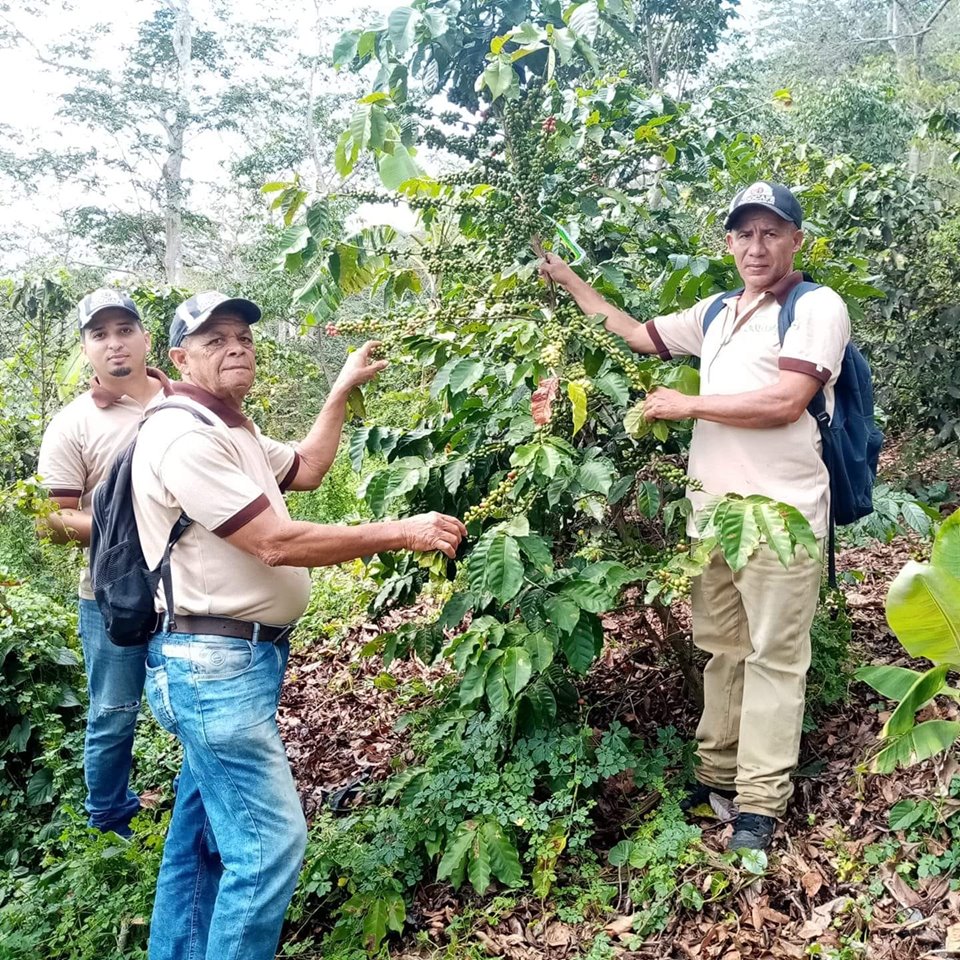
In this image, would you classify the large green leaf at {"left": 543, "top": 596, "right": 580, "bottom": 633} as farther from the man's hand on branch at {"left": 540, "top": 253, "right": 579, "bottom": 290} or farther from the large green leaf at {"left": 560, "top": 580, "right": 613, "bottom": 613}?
the man's hand on branch at {"left": 540, "top": 253, "right": 579, "bottom": 290}

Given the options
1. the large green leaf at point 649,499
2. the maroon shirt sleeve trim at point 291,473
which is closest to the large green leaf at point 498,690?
the large green leaf at point 649,499

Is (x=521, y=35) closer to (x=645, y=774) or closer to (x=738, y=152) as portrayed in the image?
(x=738, y=152)

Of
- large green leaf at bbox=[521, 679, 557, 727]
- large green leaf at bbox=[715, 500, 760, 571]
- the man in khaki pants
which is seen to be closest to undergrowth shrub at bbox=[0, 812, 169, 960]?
large green leaf at bbox=[521, 679, 557, 727]

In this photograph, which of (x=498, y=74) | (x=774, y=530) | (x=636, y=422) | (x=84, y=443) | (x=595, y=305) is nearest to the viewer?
(x=774, y=530)

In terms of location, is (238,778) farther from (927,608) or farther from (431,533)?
(927,608)

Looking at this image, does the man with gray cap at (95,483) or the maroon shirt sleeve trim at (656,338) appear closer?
the maroon shirt sleeve trim at (656,338)

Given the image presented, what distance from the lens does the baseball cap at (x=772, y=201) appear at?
249 centimetres

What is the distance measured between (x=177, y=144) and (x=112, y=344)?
1929 cm

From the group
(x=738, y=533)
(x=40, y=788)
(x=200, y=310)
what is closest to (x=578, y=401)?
(x=738, y=533)

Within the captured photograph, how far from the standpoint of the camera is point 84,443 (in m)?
3.17

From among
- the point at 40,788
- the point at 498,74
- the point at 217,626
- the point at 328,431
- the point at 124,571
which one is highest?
the point at 498,74

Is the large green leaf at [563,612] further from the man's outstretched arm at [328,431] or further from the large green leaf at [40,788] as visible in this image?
the large green leaf at [40,788]

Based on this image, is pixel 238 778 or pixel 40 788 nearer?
pixel 238 778

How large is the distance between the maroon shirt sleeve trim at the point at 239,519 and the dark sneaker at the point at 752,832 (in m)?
1.79
